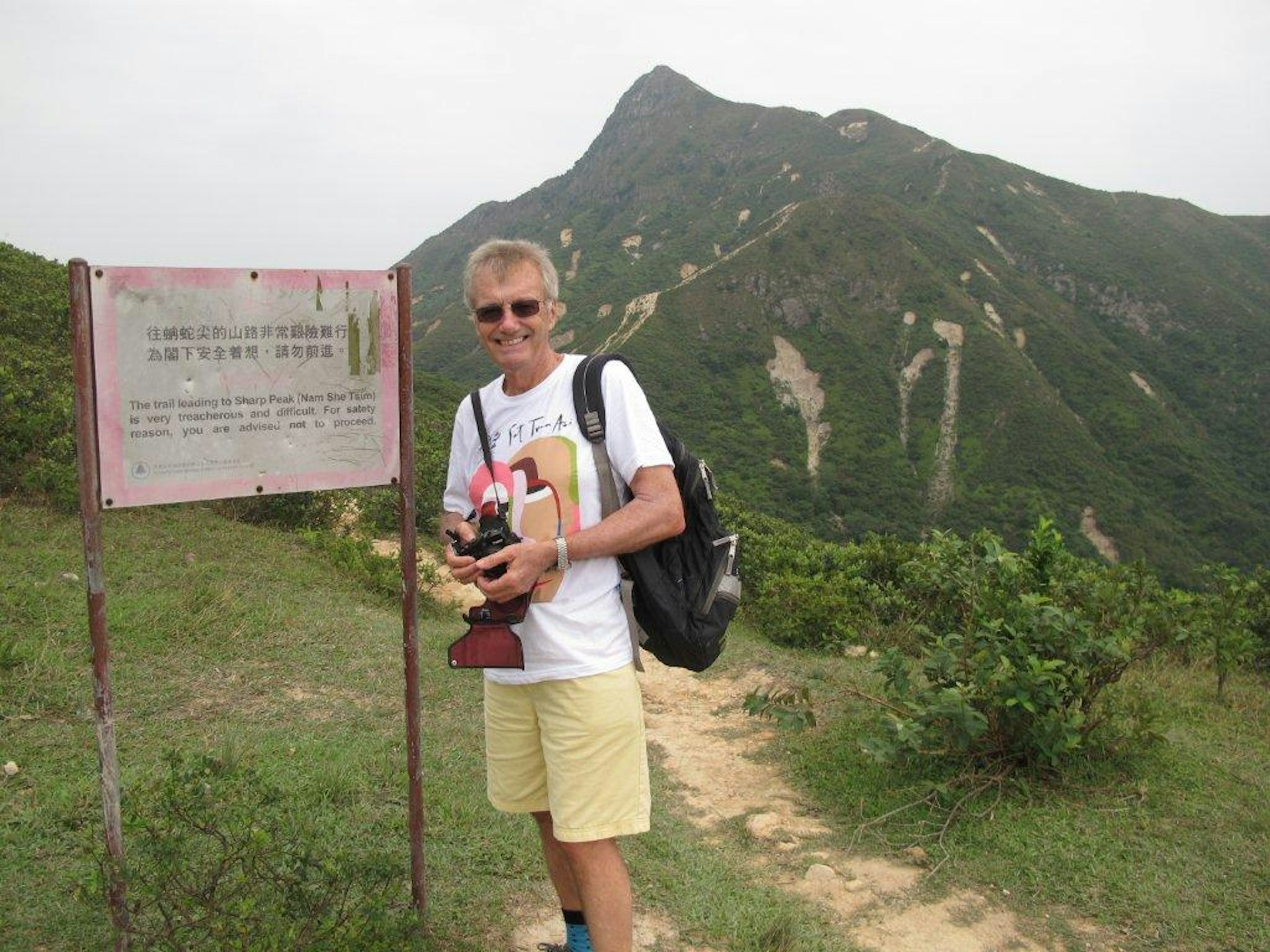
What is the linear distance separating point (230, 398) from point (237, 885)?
1.35 metres

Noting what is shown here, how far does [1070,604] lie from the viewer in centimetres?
419

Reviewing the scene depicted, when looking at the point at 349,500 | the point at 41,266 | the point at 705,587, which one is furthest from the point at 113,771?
the point at 41,266

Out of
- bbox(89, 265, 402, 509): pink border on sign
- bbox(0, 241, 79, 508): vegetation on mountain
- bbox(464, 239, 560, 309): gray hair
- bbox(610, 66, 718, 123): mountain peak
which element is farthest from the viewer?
bbox(610, 66, 718, 123): mountain peak

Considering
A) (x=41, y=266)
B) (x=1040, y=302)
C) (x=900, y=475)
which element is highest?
(x=1040, y=302)

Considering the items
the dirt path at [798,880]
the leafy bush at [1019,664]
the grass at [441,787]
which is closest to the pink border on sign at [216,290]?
the grass at [441,787]

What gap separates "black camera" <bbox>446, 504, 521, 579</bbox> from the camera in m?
1.92

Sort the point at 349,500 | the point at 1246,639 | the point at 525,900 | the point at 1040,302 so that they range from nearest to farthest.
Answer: the point at 525,900 → the point at 1246,639 → the point at 349,500 → the point at 1040,302

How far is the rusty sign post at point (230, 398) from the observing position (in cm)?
196

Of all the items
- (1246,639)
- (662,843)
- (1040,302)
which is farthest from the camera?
(1040,302)

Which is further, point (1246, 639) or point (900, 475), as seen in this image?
point (900, 475)

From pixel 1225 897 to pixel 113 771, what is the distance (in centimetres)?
350

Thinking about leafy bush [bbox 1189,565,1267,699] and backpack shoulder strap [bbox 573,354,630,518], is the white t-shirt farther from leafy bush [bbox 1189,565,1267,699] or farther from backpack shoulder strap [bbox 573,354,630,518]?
leafy bush [bbox 1189,565,1267,699]

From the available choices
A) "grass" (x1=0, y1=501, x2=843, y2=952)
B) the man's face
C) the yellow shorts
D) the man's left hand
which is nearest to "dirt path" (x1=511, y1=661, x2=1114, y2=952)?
Result: "grass" (x1=0, y1=501, x2=843, y2=952)

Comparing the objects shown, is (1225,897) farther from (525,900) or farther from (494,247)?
(494,247)
